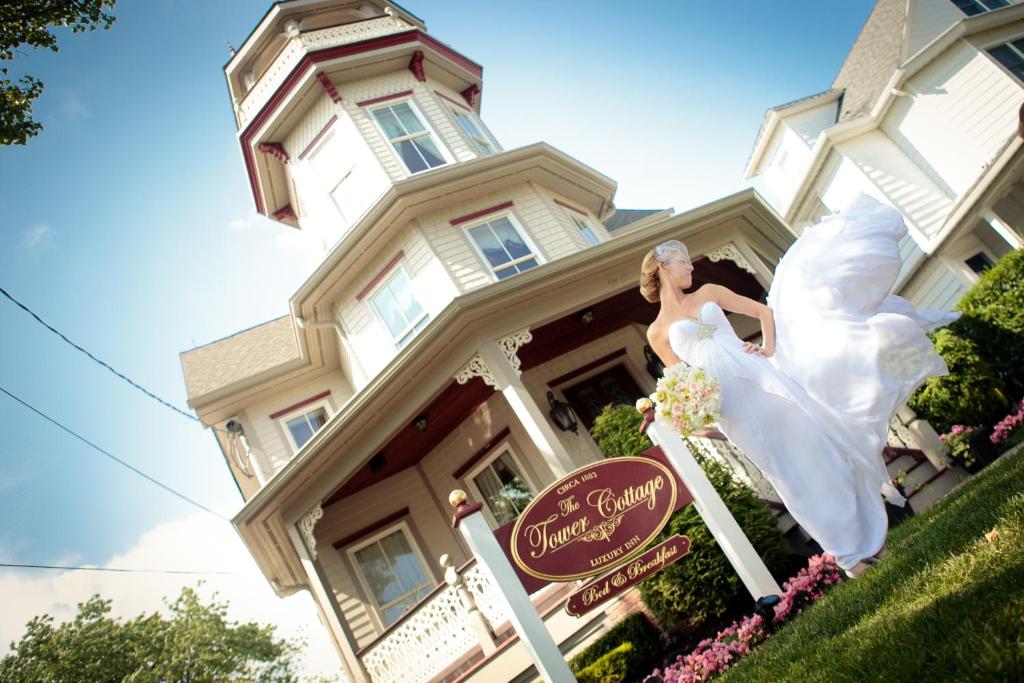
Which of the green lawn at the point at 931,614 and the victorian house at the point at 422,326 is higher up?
the victorian house at the point at 422,326

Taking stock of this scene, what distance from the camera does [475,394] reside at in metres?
10.8

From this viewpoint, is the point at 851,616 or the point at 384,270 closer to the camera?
the point at 851,616

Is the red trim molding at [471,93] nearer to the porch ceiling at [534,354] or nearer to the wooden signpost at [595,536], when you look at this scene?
the porch ceiling at [534,354]

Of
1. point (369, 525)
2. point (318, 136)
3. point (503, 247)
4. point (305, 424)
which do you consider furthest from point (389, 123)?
point (369, 525)

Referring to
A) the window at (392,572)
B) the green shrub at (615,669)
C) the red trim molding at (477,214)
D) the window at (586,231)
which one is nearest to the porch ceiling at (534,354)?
the window at (392,572)

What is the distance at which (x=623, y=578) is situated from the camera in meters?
4.86

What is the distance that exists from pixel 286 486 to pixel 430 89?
32.7 ft

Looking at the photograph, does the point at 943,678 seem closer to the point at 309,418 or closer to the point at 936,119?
the point at 309,418

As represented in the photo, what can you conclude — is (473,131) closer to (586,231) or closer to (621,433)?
(586,231)

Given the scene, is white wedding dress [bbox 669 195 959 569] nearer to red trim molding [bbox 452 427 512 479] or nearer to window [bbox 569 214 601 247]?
red trim molding [bbox 452 427 512 479]

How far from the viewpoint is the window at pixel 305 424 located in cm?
1409

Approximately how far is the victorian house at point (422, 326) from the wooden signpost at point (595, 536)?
7.48 ft

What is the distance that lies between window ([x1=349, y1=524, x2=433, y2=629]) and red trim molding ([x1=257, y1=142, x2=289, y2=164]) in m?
9.37

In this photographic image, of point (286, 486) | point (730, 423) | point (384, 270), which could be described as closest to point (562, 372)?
point (384, 270)
